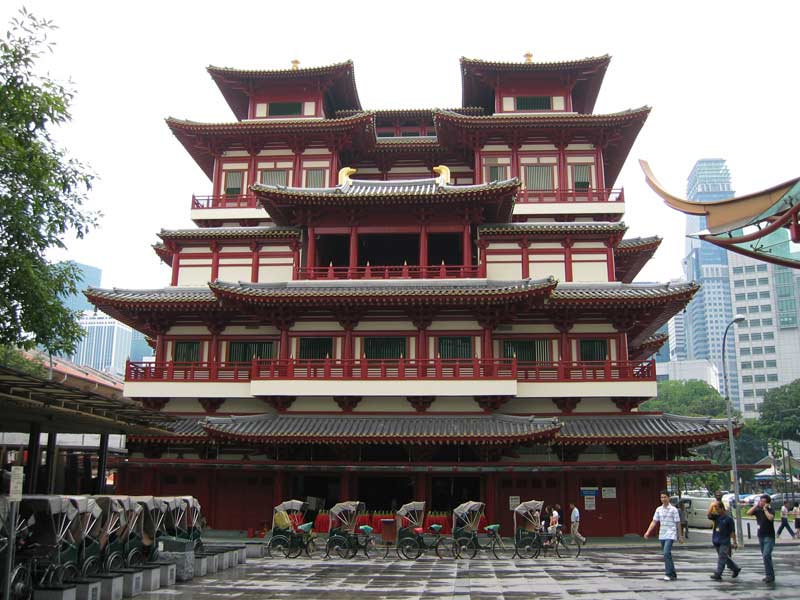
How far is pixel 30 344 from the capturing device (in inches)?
788

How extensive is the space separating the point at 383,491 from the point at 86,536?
18949 millimetres

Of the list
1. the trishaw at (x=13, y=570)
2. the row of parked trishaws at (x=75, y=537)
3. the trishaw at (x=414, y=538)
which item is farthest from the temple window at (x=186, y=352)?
the trishaw at (x=13, y=570)

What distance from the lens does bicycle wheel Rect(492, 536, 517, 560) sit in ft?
87.7

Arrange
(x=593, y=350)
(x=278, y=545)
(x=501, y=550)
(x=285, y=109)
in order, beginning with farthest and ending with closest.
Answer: (x=285, y=109) → (x=593, y=350) → (x=501, y=550) → (x=278, y=545)

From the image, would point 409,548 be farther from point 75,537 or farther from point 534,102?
point 534,102

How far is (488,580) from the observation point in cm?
2062

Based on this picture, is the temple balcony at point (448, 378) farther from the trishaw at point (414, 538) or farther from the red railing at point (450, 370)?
the trishaw at point (414, 538)

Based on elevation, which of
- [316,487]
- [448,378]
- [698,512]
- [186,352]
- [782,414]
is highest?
[186,352]

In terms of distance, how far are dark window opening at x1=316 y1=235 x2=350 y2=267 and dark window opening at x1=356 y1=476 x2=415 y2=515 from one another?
12.6 m

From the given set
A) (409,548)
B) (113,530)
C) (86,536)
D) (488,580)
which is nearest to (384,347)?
(409,548)

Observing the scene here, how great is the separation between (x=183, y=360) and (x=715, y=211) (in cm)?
3017

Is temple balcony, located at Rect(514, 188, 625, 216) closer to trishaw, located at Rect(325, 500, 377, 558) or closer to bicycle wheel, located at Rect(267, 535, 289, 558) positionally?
trishaw, located at Rect(325, 500, 377, 558)

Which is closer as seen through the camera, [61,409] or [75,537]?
[75,537]

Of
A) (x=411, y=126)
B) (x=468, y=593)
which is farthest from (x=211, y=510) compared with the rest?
(x=411, y=126)
